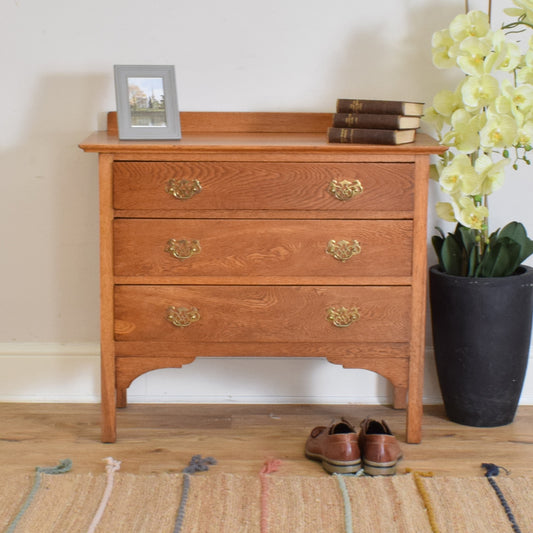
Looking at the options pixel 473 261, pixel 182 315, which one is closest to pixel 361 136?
pixel 473 261

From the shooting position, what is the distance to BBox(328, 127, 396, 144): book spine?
84.0 inches

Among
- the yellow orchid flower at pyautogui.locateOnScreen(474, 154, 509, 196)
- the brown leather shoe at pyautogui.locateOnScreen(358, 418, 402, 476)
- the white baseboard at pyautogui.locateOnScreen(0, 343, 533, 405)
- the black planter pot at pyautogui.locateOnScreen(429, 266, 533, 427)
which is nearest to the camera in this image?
the brown leather shoe at pyautogui.locateOnScreen(358, 418, 402, 476)

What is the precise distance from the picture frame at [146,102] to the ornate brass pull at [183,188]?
169 millimetres

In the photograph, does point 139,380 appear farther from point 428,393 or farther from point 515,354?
point 515,354

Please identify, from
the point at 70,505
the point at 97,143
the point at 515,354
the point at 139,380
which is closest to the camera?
the point at 70,505

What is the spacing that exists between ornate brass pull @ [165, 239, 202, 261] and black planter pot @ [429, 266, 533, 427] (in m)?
0.73

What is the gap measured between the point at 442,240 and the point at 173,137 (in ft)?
2.86

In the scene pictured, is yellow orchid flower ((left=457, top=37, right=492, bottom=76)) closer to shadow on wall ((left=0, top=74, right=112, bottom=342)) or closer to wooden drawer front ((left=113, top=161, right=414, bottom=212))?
wooden drawer front ((left=113, top=161, right=414, bottom=212))

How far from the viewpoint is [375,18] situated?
2451 millimetres

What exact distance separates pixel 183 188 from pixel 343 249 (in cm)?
A: 46

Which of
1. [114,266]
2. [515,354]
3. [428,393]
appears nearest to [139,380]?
[114,266]

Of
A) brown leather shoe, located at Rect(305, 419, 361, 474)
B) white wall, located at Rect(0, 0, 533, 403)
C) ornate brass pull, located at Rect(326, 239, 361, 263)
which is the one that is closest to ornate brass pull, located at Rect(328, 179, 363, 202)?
ornate brass pull, located at Rect(326, 239, 361, 263)

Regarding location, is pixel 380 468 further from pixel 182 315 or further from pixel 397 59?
pixel 397 59

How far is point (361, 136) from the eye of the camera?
2162 millimetres
